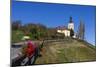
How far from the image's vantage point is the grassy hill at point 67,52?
270cm

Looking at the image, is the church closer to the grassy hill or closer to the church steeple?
the church steeple

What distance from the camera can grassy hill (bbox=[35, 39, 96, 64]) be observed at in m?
2.70

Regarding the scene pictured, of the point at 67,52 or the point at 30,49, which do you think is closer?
the point at 30,49

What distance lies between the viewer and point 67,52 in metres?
2.80

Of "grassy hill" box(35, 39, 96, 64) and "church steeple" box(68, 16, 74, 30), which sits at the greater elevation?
"church steeple" box(68, 16, 74, 30)

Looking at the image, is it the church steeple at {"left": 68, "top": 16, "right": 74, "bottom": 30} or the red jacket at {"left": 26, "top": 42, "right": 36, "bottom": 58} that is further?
the church steeple at {"left": 68, "top": 16, "right": 74, "bottom": 30}

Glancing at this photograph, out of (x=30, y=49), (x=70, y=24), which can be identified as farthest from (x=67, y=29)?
(x=30, y=49)

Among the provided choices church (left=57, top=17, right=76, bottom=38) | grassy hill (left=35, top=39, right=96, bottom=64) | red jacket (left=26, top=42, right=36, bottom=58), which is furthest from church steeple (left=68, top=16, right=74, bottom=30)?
red jacket (left=26, top=42, right=36, bottom=58)

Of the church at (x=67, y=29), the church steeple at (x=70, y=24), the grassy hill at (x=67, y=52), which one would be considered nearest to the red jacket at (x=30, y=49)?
the grassy hill at (x=67, y=52)

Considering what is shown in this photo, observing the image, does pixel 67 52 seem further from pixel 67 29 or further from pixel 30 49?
pixel 30 49

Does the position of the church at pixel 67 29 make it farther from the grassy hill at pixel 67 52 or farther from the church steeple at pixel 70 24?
the grassy hill at pixel 67 52
